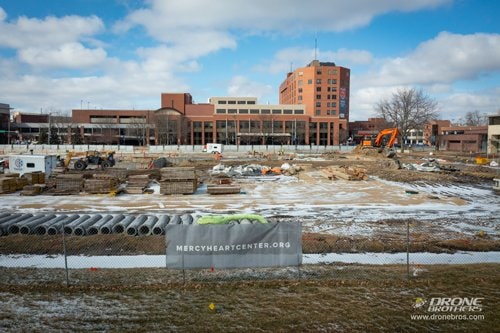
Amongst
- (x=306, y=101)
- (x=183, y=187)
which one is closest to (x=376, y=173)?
(x=183, y=187)

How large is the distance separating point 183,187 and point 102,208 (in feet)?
21.7

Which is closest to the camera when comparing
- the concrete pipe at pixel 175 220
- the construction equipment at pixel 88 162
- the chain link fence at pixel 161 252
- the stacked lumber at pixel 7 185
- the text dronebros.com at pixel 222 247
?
the text dronebros.com at pixel 222 247

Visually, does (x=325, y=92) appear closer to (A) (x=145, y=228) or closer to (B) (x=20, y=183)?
(B) (x=20, y=183)

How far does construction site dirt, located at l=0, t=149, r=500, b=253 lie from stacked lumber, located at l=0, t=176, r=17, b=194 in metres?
0.82

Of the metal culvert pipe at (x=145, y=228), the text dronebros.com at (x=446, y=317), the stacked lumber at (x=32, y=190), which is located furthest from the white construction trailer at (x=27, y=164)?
the text dronebros.com at (x=446, y=317)

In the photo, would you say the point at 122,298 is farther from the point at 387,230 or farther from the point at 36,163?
the point at 36,163

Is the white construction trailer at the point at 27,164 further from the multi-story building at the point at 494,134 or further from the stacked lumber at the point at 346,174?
the multi-story building at the point at 494,134

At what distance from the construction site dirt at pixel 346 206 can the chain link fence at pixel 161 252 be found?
98 millimetres

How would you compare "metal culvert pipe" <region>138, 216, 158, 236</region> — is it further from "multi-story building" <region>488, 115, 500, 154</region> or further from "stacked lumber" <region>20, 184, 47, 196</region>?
"multi-story building" <region>488, 115, 500, 154</region>

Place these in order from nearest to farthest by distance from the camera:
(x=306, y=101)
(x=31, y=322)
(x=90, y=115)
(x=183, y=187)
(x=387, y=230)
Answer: (x=31, y=322) < (x=387, y=230) < (x=183, y=187) < (x=90, y=115) < (x=306, y=101)

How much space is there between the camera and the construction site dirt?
14.6m

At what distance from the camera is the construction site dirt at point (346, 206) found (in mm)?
14650

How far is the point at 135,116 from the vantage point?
120 meters

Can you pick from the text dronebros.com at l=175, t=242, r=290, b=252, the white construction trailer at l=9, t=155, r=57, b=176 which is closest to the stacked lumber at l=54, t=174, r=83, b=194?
the white construction trailer at l=9, t=155, r=57, b=176
